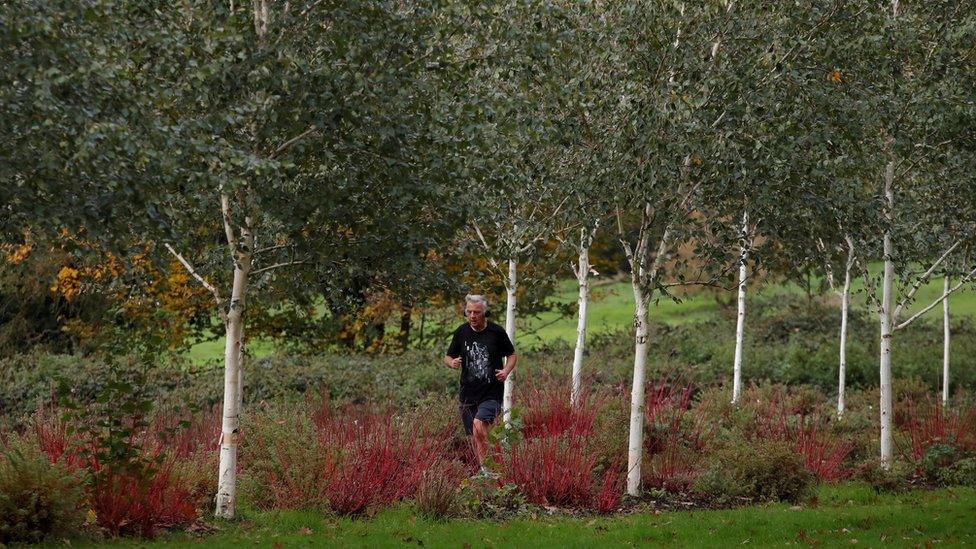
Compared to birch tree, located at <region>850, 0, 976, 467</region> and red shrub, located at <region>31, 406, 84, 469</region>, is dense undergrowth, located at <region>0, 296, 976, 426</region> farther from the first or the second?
red shrub, located at <region>31, 406, 84, 469</region>

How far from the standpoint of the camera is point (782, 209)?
10562 mm

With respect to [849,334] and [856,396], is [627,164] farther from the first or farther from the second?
[849,334]

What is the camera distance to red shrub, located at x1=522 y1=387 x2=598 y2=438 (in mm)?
12461

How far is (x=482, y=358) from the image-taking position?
35.9 feet

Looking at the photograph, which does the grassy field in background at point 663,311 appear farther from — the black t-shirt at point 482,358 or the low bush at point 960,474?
the black t-shirt at point 482,358

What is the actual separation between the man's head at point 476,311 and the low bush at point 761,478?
9.33ft

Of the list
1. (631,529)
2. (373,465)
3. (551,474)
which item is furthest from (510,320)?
(631,529)

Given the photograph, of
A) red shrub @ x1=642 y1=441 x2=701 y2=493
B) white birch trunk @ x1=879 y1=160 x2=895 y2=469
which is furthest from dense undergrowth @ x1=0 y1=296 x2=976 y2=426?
white birch trunk @ x1=879 y1=160 x2=895 y2=469

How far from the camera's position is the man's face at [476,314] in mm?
10938

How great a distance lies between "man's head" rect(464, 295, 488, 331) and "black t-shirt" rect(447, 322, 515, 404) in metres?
0.07

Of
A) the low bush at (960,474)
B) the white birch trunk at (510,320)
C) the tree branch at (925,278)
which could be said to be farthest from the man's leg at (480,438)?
the low bush at (960,474)

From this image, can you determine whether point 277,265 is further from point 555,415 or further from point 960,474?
point 960,474

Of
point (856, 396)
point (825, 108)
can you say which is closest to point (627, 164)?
point (825, 108)

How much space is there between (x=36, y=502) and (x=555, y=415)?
628 centimetres
